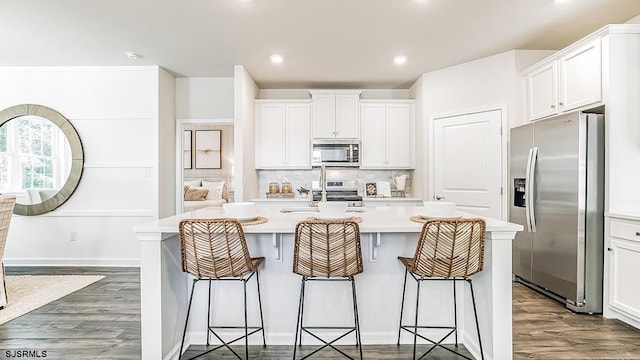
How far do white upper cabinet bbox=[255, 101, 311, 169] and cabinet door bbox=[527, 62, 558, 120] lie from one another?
110 inches

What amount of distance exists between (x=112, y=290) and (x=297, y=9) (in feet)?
10.8

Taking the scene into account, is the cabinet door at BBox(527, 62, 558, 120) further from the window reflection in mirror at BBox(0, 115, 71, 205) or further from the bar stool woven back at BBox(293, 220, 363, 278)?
the window reflection in mirror at BBox(0, 115, 71, 205)

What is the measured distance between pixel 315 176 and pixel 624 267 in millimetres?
3683

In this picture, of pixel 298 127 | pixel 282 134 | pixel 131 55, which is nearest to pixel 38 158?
pixel 131 55

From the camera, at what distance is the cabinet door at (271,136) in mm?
4980

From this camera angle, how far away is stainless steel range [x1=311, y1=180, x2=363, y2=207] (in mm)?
4847

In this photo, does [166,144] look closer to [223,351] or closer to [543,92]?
[223,351]

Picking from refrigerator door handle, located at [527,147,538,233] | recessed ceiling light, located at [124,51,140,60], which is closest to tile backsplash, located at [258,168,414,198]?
refrigerator door handle, located at [527,147,538,233]

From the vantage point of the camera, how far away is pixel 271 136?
4.99 metres

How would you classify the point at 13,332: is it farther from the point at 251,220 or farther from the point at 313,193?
the point at 313,193

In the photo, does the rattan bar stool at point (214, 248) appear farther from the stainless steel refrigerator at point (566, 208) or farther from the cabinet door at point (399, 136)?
the cabinet door at point (399, 136)

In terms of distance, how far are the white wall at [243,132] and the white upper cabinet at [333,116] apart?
3.13 feet

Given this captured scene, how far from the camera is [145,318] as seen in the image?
1.96m

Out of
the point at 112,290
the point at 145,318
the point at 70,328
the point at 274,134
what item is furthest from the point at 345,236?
the point at 274,134
